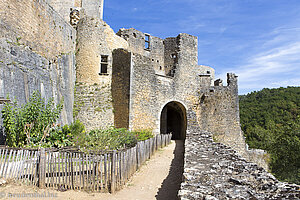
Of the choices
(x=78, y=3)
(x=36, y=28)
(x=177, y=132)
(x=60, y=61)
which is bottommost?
(x=177, y=132)

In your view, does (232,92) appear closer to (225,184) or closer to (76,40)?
(76,40)

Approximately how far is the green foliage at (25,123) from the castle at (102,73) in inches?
27.1

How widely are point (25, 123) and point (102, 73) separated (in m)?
7.11

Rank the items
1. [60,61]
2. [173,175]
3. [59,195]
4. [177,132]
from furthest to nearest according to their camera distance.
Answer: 1. [177,132]
2. [60,61]
3. [173,175]
4. [59,195]

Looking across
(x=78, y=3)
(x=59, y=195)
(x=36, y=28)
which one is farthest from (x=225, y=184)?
(x=78, y=3)

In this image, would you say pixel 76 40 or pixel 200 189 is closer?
pixel 200 189

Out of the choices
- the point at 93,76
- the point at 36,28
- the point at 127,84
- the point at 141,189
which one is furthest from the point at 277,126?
the point at 36,28

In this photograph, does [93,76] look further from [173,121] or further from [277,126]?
[277,126]

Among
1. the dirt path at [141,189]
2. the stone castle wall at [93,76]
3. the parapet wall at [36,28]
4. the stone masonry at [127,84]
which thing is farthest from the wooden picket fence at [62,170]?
the stone castle wall at [93,76]

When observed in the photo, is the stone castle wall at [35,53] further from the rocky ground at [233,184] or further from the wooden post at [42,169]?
the rocky ground at [233,184]

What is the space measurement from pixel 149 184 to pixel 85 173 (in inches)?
78.1

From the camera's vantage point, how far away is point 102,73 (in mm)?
14156

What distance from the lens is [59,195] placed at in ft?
17.6

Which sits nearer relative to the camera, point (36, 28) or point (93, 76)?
point (36, 28)
